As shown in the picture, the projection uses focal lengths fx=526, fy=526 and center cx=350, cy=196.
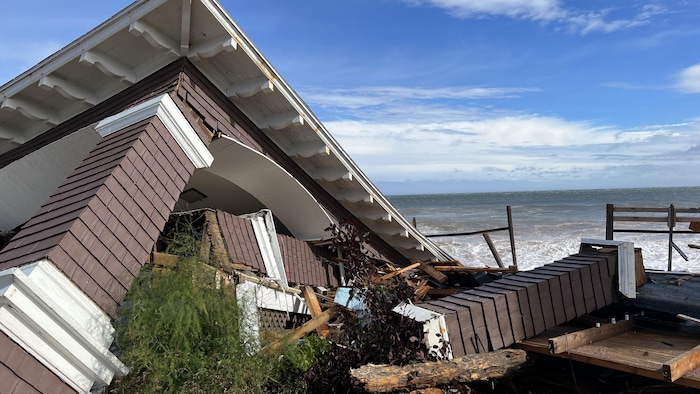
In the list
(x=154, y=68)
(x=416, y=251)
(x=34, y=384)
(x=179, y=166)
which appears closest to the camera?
(x=34, y=384)

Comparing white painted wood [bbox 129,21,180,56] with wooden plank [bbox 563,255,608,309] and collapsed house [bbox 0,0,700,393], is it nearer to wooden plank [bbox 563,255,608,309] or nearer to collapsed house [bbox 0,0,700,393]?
collapsed house [bbox 0,0,700,393]

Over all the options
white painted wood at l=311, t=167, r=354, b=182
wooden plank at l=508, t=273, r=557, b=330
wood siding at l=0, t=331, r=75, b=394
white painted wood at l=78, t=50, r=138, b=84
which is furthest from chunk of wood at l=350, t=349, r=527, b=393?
white painted wood at l=78, t=50, r=138, b=84

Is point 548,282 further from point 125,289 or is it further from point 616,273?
point 125,289

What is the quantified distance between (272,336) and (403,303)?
1.55m

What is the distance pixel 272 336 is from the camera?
17.1ft

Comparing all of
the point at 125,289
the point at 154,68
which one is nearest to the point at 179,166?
the point at 125,289

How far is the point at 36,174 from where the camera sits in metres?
8.33

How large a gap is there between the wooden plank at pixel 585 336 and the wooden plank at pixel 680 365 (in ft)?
3.16

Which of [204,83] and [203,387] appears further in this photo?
[204,83]

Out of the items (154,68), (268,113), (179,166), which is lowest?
(179,166)

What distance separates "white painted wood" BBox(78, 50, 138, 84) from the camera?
23.8ft

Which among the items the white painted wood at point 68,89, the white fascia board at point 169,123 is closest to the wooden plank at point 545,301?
the white fascia board at point 169,123

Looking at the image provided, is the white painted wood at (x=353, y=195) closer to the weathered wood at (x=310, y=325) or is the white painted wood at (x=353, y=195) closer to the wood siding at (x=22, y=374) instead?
the weathered wood at (x=310, y=325)

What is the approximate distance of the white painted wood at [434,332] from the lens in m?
5.30
